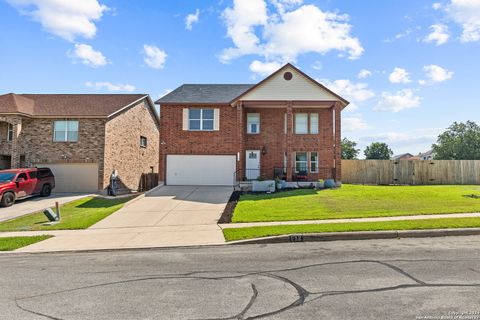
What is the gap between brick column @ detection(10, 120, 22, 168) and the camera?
2305 cm

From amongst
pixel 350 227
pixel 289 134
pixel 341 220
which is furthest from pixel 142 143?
pixel 350 227

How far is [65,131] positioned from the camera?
77.9ft

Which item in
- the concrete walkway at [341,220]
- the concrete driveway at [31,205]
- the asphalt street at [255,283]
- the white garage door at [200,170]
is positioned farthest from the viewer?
the white garage door at [200,170]

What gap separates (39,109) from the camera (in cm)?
2458

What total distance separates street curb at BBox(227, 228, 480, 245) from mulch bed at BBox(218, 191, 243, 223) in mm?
3294

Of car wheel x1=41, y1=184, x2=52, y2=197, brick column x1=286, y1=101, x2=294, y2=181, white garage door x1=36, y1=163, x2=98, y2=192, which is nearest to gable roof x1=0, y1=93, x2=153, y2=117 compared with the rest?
white garage door x1=36, y1=163, x2=98, y2=192

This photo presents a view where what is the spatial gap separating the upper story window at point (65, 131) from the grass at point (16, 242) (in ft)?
46.6

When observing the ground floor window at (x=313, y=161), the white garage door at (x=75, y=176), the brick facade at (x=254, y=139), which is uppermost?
the brick facade at (x=254, y=139)

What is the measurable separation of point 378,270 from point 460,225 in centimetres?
558

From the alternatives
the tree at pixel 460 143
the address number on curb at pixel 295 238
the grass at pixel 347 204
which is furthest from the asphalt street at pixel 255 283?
the tree at pixel 460 143

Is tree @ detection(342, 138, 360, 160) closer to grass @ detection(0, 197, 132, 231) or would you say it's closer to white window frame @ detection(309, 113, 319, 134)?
white window frame @ detection(309, 113, 319, 134)

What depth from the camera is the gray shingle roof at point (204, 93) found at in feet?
79.3

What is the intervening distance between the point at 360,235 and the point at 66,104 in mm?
23928

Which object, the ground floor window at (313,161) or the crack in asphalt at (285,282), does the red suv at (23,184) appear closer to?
the crack in asphalt at (285,282)
